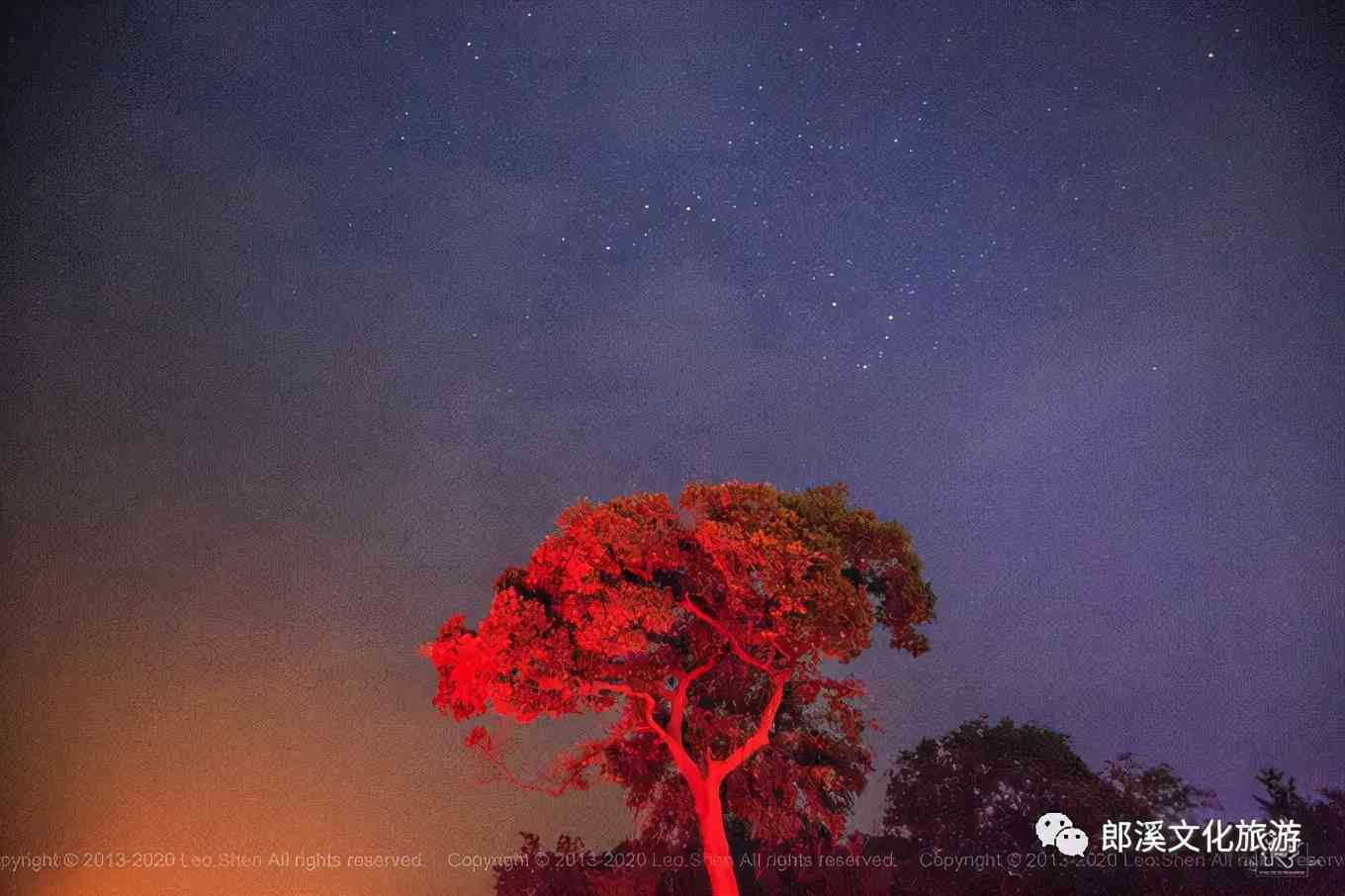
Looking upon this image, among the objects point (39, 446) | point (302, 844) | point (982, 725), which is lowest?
point (302, 844)

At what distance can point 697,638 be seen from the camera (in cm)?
1541

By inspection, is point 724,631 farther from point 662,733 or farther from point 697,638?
point 662,733

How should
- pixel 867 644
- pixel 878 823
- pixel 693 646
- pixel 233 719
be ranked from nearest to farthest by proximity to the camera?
pixel 867 644
pixel 693 646
pixel 233 719
pixel 878 823

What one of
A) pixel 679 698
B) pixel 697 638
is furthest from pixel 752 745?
pixel 697 638

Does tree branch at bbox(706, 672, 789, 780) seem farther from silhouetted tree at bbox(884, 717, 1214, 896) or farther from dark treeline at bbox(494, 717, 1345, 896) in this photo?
silhouetted tree at bbox(884, 717, 1214, 896)

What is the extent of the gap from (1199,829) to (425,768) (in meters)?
19.0

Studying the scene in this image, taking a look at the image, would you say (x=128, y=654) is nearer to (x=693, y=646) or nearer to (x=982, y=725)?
(x=693, y=646)

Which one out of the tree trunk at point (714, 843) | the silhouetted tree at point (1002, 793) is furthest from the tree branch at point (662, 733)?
the silhouetted tree at point (1002, 793)

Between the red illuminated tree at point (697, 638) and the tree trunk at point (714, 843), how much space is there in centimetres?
3

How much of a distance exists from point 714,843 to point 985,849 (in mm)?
7741

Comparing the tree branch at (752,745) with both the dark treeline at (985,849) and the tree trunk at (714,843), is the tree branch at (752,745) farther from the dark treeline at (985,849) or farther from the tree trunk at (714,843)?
the dark treeline at (985,849)

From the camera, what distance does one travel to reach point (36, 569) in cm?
2098

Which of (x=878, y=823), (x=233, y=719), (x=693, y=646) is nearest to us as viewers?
(x=693, y=646)

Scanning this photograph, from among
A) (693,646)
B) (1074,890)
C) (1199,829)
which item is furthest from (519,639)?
(1199,829)
